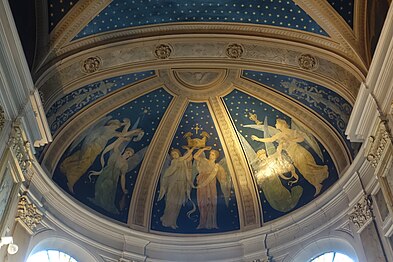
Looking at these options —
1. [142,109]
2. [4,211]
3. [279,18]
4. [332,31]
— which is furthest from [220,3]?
[4,211]

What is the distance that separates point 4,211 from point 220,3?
20.9 feet

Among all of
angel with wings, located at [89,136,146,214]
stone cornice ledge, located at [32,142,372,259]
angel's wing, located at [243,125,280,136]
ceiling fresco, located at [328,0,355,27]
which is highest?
ceiling fresco, located at [328,0,355,27]

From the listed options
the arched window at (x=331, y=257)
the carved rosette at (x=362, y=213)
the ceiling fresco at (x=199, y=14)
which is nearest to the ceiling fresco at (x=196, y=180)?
the arched window at (x=331, y=257)

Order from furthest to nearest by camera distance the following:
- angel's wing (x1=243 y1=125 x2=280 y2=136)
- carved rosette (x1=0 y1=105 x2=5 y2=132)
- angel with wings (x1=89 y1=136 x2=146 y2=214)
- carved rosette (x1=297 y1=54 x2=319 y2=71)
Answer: angel's wing (x1=243 y1=125 x2=280 y2=136)
angel with wings (x1=89 y1=136 x2=146 y2=214)
carved rosette (x1=297 y1=54 x2=319 y2=71)
carved rosette (x1=0 y1=105 x2=5 y2=132)

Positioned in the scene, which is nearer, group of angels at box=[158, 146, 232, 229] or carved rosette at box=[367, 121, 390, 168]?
carved rosette at box=[367, 121, 390, 168]

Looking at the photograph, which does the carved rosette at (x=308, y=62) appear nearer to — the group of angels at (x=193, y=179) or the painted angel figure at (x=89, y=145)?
the group of angels at (x=193, y=179)

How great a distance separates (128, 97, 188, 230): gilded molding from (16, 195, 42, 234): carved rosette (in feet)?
11.3

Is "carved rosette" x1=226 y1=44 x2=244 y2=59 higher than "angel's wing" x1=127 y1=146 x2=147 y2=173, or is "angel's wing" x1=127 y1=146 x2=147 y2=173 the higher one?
"carved rosette" x1=226 y1=44 x2=244 y2=59

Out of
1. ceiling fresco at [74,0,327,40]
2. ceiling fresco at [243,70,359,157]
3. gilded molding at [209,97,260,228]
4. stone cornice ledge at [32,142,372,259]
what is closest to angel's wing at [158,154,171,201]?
stone cornice ledge at [32,142,372,259]

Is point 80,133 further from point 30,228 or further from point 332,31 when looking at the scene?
point 332,31

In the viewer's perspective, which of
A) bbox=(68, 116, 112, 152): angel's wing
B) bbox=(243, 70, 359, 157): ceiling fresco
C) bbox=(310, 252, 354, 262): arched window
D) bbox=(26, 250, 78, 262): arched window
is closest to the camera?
bbox=(26, 250, 78, 262): arched window

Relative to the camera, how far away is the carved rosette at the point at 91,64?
38.8 ft

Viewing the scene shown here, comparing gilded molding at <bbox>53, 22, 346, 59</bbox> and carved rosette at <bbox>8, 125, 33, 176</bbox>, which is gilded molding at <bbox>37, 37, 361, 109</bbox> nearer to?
gilded molding at <bbox>53, 22, 346, 59</bbox>

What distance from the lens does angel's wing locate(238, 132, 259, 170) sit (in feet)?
46.4
